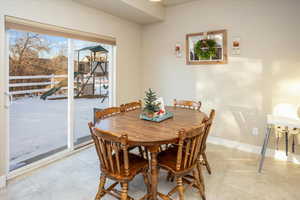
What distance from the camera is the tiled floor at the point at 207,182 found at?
2.09 meters

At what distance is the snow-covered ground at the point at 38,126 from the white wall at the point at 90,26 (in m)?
0.35

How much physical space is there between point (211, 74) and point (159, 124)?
2014 mm

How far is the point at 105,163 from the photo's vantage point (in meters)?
1.70

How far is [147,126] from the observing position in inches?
78.7

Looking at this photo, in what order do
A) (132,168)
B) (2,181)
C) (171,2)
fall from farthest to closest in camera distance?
Result: (171,2) → (2,181) → (132,168)

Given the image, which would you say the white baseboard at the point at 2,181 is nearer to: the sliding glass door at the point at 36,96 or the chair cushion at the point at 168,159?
the sliding glass door at the point at 36,96

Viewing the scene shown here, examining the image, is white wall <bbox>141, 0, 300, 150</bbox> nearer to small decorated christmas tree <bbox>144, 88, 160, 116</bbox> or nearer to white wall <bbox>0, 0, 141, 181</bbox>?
white wall <bbox>0, 0, 141, 181</bbox>

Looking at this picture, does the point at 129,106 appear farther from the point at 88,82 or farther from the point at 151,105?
the point at 88,82

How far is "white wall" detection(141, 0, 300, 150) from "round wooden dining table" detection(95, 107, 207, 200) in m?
1.34

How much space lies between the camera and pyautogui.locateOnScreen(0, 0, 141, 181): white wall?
2.29m

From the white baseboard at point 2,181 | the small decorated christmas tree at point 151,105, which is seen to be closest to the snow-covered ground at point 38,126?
the white baseboard at point 2,181

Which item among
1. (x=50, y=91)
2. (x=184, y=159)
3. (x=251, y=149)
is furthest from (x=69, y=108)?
(x=251, y=149)

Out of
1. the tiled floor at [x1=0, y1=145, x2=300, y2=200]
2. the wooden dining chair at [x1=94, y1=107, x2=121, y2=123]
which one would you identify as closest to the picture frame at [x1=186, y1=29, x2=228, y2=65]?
the tiled floor at [x1=0, y1=145, x2=300, y2=200]

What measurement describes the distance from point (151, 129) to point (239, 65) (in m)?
2.28
